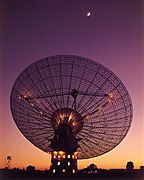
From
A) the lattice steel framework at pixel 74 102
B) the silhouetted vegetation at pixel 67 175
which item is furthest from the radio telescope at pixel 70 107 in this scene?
the silhouetted vegetation at pixel 67 175

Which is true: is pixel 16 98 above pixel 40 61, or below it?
below

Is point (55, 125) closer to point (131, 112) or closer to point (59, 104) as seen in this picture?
point (59, 104)

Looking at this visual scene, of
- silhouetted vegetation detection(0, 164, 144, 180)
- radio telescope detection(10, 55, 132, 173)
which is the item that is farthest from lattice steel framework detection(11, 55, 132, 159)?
silhouetted vegetation detection(0, 164, 144, 180)

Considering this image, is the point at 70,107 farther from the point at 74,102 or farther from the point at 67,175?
the point at 67,175

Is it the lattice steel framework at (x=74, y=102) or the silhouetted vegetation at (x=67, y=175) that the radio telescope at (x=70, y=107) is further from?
the silhouetted vegetation at (x=67, y=175)

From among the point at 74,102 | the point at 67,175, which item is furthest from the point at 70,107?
the point at 67,175

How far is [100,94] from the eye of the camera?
39969mm

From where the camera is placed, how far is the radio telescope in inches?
1526

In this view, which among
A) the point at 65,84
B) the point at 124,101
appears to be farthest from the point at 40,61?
the point at 124,101

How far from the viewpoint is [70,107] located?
41.6m

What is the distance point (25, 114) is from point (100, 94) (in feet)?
26.0

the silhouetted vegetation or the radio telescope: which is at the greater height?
the radio telescope

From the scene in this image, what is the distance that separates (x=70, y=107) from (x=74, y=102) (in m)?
1.21

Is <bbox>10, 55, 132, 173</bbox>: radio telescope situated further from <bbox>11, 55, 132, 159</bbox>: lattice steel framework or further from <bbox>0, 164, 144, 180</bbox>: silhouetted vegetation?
<bbox>0, 164, 144, 180</bbox>: silhouetted vegetation
